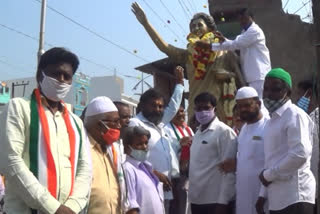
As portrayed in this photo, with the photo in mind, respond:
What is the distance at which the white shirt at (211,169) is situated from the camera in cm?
468

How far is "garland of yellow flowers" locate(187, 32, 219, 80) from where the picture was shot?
24.1 feet

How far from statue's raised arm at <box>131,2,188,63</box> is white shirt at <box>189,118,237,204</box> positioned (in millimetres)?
2993

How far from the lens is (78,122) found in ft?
11.3

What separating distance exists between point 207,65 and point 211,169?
304cm

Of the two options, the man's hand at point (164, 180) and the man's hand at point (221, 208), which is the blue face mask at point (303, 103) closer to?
the man's hand at point (221, 208)

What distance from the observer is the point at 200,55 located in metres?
7.40

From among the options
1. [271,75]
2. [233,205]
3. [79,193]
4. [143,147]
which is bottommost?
Answer: [233,205]

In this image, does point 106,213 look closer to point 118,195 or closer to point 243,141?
point 118,195

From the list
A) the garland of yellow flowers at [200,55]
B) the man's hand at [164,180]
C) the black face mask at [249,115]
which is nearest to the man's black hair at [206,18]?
the garland of yellow flowers at [200,55]

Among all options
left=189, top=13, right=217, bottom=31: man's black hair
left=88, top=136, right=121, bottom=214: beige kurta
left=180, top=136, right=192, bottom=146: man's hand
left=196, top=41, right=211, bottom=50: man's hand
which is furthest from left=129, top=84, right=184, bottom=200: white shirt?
left=189, top=13, right=217, bottom=31: man's black hair

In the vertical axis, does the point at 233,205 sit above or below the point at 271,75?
below

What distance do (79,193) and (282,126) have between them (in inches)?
73.3

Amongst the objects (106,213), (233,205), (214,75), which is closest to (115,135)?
(106,213)

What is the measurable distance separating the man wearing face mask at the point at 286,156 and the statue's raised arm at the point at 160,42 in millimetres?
3655
